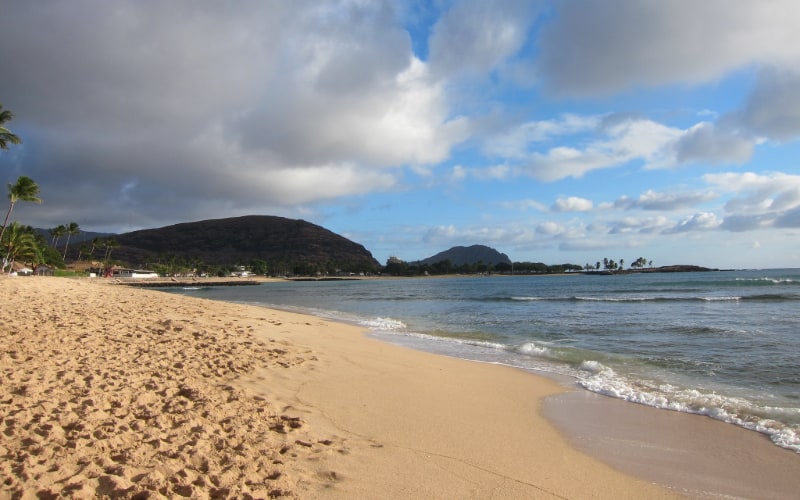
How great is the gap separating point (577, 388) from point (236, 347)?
21.2 feet

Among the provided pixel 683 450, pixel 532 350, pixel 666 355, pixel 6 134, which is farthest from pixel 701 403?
pixel 6 134

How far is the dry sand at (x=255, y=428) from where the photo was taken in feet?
11.3

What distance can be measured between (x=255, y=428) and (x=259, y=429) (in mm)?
45

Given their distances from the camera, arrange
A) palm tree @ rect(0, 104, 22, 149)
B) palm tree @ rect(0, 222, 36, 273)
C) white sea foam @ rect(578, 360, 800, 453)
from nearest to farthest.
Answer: white sea foam @ rect(578, 360, 800, 453)
palm tree @ rect(0, 104, 22, 149)
palm tree @ rect(0, 222, 36, 273)

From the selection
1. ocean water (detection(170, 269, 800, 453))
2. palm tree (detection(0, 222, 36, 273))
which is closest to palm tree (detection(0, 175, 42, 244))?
palm tree (detection(0, 222, 36, 273))

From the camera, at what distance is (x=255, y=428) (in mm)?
4605

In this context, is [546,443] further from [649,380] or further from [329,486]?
[649,380]

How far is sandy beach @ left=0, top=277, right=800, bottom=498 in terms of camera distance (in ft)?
11.4

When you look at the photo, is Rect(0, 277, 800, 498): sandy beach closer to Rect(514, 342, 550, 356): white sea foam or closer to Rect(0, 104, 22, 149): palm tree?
Rect(514, 342, 550, 356): white sea foam

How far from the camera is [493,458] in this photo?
177 inches

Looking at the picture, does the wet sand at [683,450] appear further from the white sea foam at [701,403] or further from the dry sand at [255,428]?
the dry sand at [255,428]

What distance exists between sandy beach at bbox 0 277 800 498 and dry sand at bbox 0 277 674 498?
0.06 ft

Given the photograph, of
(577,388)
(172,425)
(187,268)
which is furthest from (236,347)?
(187,268)

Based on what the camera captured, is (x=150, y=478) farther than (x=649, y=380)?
No
